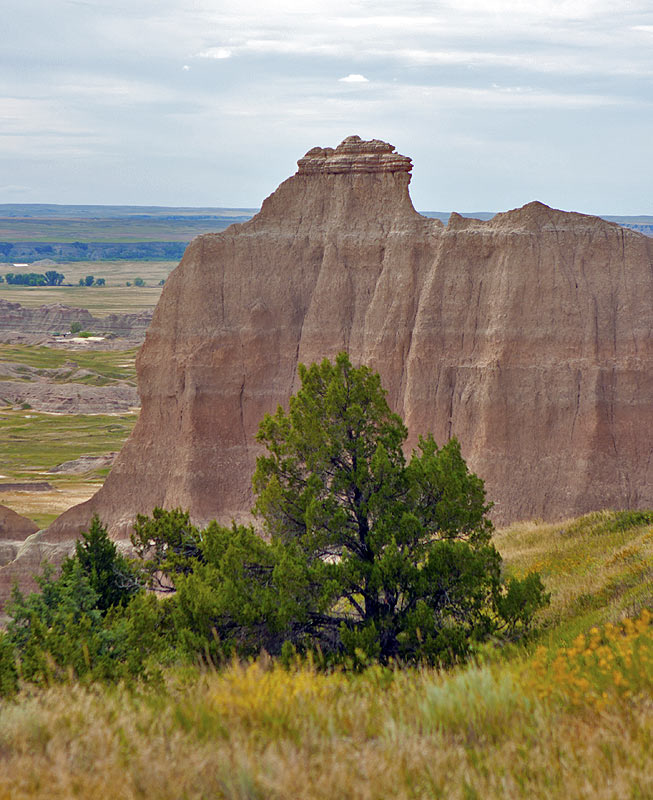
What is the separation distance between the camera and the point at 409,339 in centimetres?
3375

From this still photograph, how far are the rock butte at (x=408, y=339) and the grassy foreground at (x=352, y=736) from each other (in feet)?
73.9

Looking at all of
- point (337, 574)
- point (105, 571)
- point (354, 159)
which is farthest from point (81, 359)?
point (337, 574)

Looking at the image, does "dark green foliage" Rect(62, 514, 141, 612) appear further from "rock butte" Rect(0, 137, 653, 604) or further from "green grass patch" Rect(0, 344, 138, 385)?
"green grass patch" Rect(0, 344, 138, 385)

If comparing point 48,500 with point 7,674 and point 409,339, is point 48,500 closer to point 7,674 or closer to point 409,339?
point 409,339

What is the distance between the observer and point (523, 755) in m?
6.00

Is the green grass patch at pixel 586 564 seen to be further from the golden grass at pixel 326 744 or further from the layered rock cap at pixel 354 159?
the layered rock cap at pixel 354 159

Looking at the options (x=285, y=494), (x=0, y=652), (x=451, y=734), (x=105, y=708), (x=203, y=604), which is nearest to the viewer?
(x=451, y=734)

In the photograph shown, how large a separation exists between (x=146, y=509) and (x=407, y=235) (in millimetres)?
15001

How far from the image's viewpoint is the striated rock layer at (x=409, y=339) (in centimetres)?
3006

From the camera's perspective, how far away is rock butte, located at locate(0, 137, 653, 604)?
30.1m

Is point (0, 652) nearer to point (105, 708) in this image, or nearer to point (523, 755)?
point (105, 708)

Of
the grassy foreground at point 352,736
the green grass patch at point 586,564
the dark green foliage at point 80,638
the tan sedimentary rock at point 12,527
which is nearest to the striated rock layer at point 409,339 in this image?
the green grass patch at point 586,564

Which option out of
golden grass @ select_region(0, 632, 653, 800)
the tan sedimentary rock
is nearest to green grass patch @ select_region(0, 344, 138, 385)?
the tan sedimentary rock

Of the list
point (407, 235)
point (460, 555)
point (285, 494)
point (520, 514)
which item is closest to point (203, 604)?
point (285, 494)
